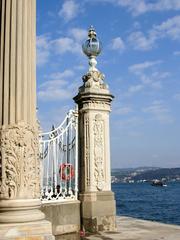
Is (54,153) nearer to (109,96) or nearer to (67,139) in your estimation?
(67,139)

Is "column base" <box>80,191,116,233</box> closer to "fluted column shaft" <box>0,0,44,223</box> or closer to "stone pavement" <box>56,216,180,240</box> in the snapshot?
"stone pavement" <box>56,216,180,240</box>

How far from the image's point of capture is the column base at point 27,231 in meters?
5.46

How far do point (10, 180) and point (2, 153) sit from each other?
1.29ft

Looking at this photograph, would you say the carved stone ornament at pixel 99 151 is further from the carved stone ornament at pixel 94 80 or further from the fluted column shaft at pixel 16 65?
the fluted column shaft at pixel 16 65

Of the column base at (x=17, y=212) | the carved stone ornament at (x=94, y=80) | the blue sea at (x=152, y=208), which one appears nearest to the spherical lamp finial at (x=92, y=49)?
the carved stone ornament at (x=94, y=80)

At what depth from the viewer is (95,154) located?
10.6 m

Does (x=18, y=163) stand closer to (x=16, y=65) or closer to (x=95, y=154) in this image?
(x=16, y=65)

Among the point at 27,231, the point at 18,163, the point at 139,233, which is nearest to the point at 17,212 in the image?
the point at 27,231

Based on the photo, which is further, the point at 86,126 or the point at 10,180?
the point at 86,126

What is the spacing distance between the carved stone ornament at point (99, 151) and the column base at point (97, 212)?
271mm

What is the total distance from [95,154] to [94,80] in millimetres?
1921

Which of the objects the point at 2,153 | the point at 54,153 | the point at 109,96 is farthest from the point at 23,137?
the point at 109,96

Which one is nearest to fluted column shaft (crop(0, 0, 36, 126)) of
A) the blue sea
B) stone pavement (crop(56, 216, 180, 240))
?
stone pavement (crop(56, 216, 180, 240))

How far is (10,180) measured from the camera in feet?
18.9
